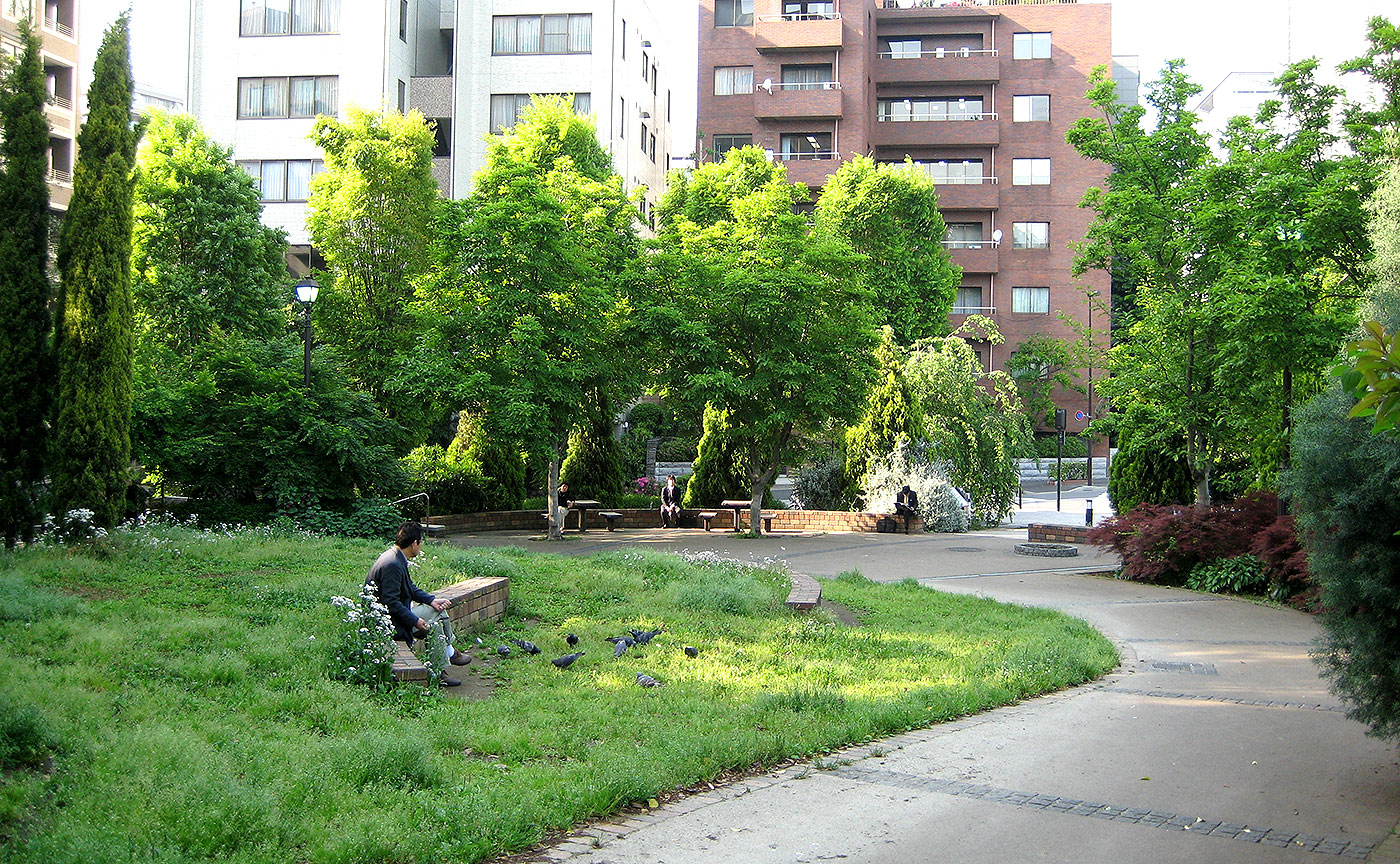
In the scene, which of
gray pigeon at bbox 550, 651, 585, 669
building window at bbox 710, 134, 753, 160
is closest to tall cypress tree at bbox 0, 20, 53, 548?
gray pigeon at bbox 550, 651, 585, 669

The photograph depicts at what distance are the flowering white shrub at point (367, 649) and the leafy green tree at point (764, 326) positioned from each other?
16909 millimetres

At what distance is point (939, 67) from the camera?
62906 millimetres

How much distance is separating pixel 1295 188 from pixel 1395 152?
5.62 ft

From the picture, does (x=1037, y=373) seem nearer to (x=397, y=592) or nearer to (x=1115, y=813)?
(x=397, y=592)

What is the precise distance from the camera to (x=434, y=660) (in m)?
8.94

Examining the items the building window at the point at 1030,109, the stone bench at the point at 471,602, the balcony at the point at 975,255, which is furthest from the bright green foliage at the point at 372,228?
the building window at the point at 1030,109

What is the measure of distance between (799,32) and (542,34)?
19235 millimetres

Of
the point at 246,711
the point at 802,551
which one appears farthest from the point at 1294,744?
the point at 802,551

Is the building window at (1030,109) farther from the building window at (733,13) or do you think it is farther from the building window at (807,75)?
the building window at (733,13)

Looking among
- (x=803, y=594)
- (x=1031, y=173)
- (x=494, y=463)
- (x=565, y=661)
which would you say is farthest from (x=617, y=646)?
(x=1031, y=173)

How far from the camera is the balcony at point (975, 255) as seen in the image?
62.2 metres

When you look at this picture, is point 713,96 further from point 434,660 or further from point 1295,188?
point 434,660

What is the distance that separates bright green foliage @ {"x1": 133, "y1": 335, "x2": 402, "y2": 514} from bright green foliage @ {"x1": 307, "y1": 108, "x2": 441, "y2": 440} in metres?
10.2

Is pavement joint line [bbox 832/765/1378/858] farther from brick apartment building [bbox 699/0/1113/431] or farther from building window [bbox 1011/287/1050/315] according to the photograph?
building window [bbox 1011/287/1050/315]
